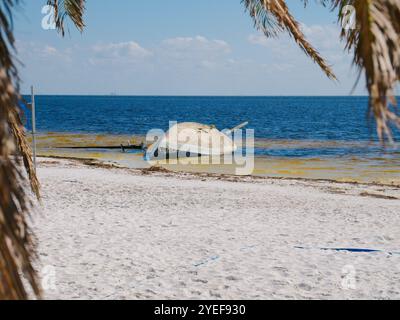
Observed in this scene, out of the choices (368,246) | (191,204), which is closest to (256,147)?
(191,204)

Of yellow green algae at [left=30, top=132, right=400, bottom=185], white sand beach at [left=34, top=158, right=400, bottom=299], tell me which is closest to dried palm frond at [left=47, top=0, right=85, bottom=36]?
white sand beach at [left=34, top=158, right=400, bottom=299]

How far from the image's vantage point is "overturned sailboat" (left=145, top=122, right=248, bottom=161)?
88.1 ft

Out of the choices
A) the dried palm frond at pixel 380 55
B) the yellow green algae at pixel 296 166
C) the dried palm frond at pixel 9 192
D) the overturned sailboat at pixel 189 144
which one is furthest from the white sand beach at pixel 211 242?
the overturned sailboat at pixel 189 144

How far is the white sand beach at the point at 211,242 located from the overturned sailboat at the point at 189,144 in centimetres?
1082

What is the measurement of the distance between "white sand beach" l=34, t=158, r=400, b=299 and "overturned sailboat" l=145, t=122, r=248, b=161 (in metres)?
10.8

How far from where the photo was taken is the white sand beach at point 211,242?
6.70 meters

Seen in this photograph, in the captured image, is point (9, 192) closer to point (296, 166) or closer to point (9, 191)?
point (9, 191)

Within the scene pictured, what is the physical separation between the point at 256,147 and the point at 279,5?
30.6m

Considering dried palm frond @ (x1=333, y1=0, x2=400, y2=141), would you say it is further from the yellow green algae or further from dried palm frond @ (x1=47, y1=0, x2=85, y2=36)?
the yellow green algae

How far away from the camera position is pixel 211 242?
8.99m

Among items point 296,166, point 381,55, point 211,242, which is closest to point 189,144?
point 296,166

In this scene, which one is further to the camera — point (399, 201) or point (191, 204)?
point (399, 201)
